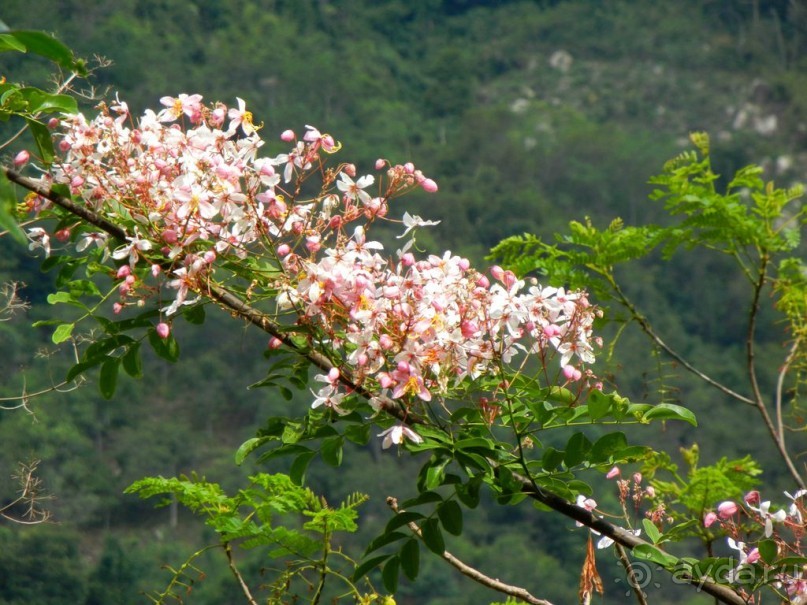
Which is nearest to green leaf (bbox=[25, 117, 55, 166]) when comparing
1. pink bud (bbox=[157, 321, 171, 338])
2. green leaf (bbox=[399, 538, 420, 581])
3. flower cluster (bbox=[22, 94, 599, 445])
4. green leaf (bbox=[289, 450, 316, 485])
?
flower cluster (bbox=[22, 94, 599, 445])

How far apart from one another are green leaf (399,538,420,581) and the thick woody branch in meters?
0.10

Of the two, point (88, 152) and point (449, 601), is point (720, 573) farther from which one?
point (449, 601)

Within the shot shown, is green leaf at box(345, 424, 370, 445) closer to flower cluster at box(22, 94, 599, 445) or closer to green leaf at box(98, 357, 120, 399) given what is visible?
flower cluster at box(22, 94, 599, 445)

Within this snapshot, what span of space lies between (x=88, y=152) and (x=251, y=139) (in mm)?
130

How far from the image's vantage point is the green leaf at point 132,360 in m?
0.88

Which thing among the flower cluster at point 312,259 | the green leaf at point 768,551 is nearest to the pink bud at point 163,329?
the flower cluster at point 312,259

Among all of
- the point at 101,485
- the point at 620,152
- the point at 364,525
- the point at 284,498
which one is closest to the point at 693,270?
the point at 620,152

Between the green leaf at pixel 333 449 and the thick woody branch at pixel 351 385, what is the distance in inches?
1.7

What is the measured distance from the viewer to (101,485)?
1775 cm

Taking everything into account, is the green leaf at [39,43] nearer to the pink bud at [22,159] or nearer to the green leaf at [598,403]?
the pink bud at [22,159]

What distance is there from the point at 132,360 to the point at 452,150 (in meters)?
28.3

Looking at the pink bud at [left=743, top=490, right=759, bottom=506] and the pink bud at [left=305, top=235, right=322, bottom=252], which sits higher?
the pink bud at [left=305, top=235, right=322, bottom=252]

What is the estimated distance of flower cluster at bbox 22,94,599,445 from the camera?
0.76m

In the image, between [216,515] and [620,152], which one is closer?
[216,515]
